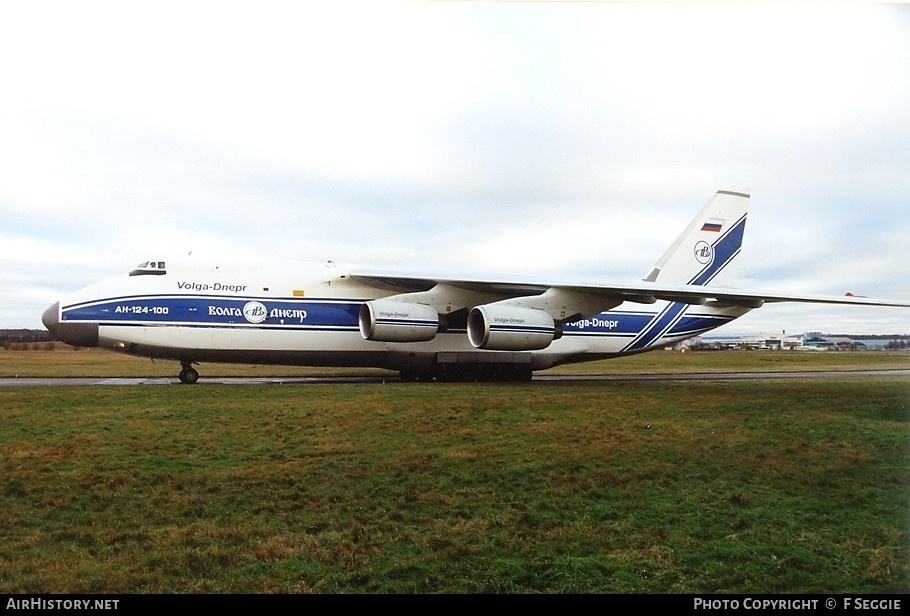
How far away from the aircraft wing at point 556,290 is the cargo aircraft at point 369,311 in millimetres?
20

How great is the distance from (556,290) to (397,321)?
2817 mm

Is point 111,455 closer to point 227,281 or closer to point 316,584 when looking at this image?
point 316,584

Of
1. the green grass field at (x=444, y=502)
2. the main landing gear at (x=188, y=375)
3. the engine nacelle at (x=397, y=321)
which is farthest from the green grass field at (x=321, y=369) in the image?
the engine nacelle at (x=397, y=321)

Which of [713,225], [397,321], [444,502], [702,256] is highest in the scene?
[713,225]

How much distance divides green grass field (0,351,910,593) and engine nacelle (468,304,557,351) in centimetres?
402

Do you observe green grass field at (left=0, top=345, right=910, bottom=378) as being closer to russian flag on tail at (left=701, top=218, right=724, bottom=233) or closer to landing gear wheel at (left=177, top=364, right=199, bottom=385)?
landing gear wheel at (left=177, top=364, right=199, bottom=385)

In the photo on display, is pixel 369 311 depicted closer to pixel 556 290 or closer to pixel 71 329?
pixel 556 290

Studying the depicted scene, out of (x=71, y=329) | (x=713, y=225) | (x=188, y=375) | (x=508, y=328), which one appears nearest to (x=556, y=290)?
(x=508, y=328)

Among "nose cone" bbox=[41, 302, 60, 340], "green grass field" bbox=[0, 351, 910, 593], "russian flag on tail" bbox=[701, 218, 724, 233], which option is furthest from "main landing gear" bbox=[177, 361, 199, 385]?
"russian flag on tail" bbox=[701, 218, 724, 233]

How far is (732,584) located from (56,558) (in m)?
3.02

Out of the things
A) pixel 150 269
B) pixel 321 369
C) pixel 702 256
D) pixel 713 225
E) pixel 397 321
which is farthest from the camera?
pixel 321 369

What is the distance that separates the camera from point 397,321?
985cm

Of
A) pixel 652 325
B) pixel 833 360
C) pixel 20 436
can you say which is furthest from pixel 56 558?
pixel 652 325

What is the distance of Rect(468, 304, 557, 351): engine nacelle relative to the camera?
990 centimetres
